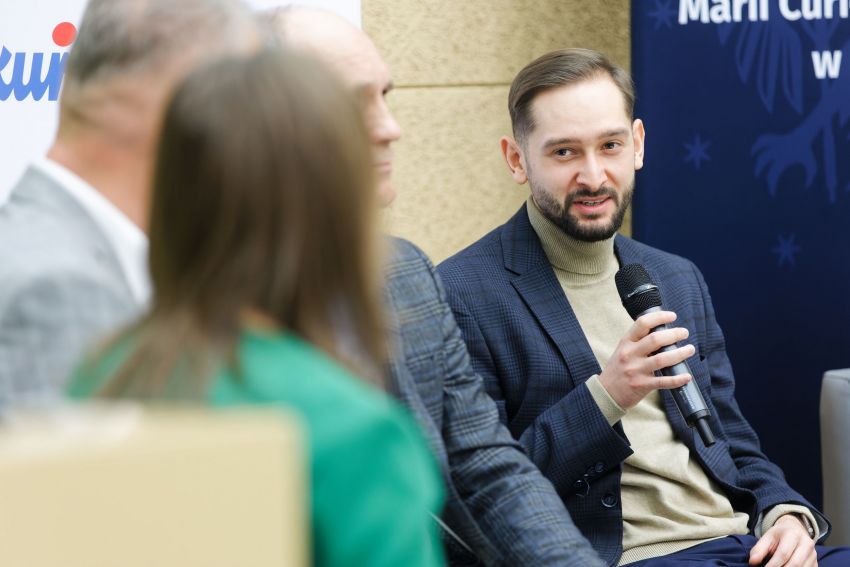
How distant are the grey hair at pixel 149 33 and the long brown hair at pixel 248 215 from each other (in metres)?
0.40

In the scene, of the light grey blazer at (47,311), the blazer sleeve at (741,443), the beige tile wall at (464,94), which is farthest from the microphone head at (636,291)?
the beige tile wall at (464,94)

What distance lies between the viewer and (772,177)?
3146 mm

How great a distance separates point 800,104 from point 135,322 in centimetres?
260

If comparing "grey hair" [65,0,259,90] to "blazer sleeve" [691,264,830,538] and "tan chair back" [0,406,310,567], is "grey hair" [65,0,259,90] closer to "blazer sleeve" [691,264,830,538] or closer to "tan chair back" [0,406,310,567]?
"tan chair back" [0,406,310,567]

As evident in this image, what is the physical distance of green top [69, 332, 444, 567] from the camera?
82 cm

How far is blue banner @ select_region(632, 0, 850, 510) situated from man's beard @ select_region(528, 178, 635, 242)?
56 centimetres

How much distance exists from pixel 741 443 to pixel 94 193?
176 cm

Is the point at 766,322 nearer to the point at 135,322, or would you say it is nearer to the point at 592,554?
the point at 592,554

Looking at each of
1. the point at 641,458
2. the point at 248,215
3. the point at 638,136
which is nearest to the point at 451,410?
the point at 641,458

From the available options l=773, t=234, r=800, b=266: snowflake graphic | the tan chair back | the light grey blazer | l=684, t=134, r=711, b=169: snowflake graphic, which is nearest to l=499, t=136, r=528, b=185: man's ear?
l=684, t=134, r=711, b=169: snowflake graphic

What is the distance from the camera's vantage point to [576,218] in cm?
254

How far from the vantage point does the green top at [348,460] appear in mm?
816

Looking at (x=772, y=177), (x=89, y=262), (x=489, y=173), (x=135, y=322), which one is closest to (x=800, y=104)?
(x=772, y=177)

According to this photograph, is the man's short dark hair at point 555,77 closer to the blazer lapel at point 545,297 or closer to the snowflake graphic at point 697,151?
the blazer lapel at point 545,297
